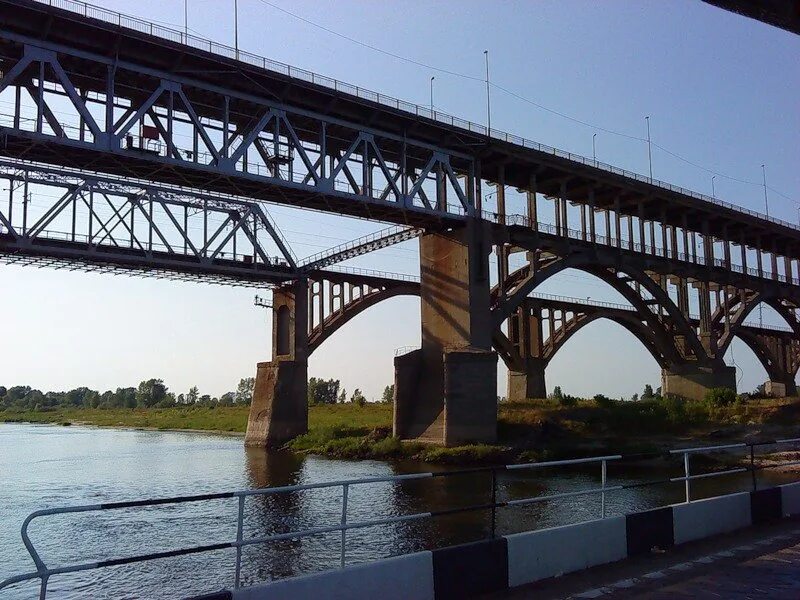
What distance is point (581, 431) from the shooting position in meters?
55.8

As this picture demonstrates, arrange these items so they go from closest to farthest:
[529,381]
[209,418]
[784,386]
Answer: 1. [529,381]
2. [209,418]
3. [784,386]

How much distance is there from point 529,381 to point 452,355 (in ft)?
148

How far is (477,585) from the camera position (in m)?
10.6

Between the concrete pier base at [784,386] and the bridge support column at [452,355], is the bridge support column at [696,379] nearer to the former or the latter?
the bridge support column at [452,355]

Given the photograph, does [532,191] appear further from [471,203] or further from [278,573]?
[278,573]

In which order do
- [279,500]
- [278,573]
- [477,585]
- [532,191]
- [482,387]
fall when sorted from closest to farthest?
1. [477,585]
2. [278,573]
3. [279,500]
4. [482,387]
5. [532,191]

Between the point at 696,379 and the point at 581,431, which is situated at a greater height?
the point at 696,379

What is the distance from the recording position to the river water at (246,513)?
19312mm

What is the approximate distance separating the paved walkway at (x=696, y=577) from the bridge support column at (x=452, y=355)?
3596 cm

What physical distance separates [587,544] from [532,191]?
5005cm

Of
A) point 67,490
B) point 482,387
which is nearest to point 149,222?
point 67,490

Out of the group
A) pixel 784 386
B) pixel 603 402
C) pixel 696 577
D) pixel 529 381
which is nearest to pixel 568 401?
pixel 603 402

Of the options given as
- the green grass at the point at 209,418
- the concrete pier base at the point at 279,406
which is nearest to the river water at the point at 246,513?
the concrete pier base at the point at 279,406

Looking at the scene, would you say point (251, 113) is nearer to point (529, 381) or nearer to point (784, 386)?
point (529, 381)
